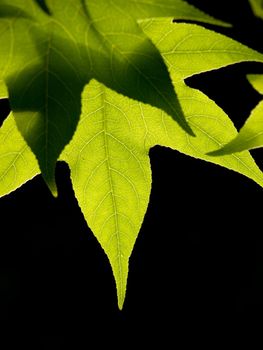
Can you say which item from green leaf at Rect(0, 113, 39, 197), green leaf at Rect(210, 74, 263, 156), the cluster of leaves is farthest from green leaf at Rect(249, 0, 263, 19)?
green leaf at Rect(0, 113, 39, 197)

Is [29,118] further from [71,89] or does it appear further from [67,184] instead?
[67,184]

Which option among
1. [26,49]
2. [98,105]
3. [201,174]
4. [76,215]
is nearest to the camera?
[26,49]

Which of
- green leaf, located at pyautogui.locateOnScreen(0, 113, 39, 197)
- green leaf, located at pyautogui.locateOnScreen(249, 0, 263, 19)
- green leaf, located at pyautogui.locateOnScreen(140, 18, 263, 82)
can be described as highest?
green leaf, located at pyautogui.locateOnScreen(249, 0, 263, 19)

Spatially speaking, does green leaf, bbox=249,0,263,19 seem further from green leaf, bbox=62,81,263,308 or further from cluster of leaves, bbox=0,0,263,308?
green leaf, bbox=62,81,263,308

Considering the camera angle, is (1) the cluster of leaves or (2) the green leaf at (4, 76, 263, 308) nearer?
(1) the cluster of leaves

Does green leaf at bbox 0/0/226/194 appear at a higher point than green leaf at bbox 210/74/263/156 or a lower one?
higher

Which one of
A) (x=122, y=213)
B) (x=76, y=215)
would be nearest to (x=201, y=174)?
(x=76, y=215)

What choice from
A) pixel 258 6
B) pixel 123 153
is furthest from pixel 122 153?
pixel 258 6

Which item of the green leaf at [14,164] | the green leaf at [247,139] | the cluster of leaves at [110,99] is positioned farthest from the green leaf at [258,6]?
the green leaf at [14,164]
